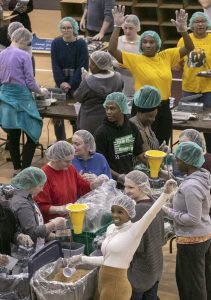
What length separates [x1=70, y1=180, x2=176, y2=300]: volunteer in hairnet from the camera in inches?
181

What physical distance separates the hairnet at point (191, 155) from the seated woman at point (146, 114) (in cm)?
116

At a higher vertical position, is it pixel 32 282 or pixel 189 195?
pixel 189 195

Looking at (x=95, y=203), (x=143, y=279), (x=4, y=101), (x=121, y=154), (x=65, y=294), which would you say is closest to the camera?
(x=65, y=294)

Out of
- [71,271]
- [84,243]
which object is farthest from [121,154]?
[71,271]

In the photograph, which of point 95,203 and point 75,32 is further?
point 75,32

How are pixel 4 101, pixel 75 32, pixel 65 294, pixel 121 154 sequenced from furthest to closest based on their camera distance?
pixel 75 32, pixel 4 101, pixel 121 154, pixel 65 294

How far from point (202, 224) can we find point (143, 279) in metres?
0.60

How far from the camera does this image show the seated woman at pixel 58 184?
18.0ft

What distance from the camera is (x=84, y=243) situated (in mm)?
5223

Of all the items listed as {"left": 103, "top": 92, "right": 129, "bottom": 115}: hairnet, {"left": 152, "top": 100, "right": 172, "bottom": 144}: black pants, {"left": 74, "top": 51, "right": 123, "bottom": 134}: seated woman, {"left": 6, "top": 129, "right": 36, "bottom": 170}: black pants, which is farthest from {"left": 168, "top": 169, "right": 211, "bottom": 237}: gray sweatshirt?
{"left": 6, "top": 129, "right": 36, "bottom": 170}: black pants

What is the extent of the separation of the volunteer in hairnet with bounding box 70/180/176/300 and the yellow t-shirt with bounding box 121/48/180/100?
2852 millimetres

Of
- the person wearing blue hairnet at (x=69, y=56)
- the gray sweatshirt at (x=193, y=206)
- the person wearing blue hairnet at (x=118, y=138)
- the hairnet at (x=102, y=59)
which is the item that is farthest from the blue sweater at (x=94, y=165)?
the person wearing blue hairnet at (x=69, y=56)

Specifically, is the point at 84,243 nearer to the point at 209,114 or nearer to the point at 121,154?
the point at 121,154

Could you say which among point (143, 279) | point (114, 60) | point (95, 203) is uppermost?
Answer: point (114, 60)
